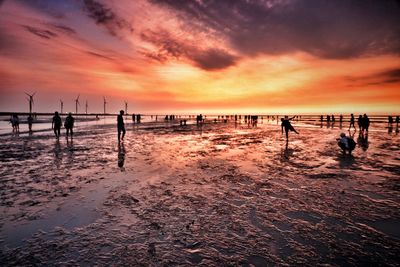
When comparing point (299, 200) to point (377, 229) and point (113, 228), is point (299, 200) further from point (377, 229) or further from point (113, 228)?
point (113, 228)

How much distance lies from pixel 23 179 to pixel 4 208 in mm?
3021

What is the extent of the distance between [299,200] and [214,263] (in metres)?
3.62

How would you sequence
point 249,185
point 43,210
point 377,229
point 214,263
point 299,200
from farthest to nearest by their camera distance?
point 249,185
point 299,200
point 43,210
point 377,229
point 214,263

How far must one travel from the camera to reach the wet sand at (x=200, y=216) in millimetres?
3910

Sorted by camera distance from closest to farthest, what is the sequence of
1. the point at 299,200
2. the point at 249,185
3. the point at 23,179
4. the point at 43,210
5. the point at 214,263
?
the point at 214,263
the point at 43,210
the point at 299,200
the point at 249,185
the point at 23,179

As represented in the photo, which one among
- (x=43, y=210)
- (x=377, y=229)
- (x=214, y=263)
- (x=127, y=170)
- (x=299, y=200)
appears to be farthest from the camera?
(x=127, y=170)

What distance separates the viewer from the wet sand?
391 centimetres

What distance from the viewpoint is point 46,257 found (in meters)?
3.83

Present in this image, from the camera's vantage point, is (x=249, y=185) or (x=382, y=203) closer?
(x=382, y=203)

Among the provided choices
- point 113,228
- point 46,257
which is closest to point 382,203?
point 113,228

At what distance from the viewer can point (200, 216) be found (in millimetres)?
5461

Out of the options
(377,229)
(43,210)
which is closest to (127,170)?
(43,210)

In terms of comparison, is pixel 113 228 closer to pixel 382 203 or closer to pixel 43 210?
pixel 43 210

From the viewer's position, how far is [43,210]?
5.79 metres
